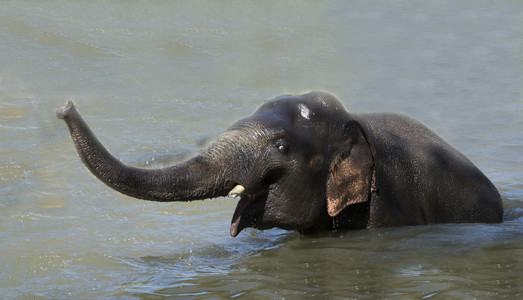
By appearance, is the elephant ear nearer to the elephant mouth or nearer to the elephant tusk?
the elephant mouth

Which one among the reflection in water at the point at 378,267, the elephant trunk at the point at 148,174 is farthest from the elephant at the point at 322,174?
the reflection in water at the point at 378,267

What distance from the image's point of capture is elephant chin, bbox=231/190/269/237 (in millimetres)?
7641

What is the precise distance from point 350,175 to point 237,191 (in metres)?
1.13

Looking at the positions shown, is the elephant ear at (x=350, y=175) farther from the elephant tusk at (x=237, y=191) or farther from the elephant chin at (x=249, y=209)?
the elephant tusk at (x=237, y=191)

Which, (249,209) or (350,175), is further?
(350,175)

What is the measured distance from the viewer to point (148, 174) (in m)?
6.78

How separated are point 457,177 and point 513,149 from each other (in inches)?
195

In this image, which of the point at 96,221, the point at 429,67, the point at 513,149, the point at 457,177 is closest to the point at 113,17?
the point at 429,67

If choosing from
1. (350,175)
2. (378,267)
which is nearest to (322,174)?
(350,175)

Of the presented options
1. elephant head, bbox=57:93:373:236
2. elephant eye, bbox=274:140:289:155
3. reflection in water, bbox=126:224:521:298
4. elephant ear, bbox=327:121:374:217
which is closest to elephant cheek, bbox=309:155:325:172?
elephant head, bbox=57:93:373:236

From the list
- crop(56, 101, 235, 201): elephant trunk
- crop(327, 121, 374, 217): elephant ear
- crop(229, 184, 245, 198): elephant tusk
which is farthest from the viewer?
crop(327, 121, 374, 217): elephant ear

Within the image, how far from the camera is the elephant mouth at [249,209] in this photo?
764cm

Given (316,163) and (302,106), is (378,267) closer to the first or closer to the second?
(316,163)

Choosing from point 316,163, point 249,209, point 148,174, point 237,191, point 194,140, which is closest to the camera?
point 148,174
